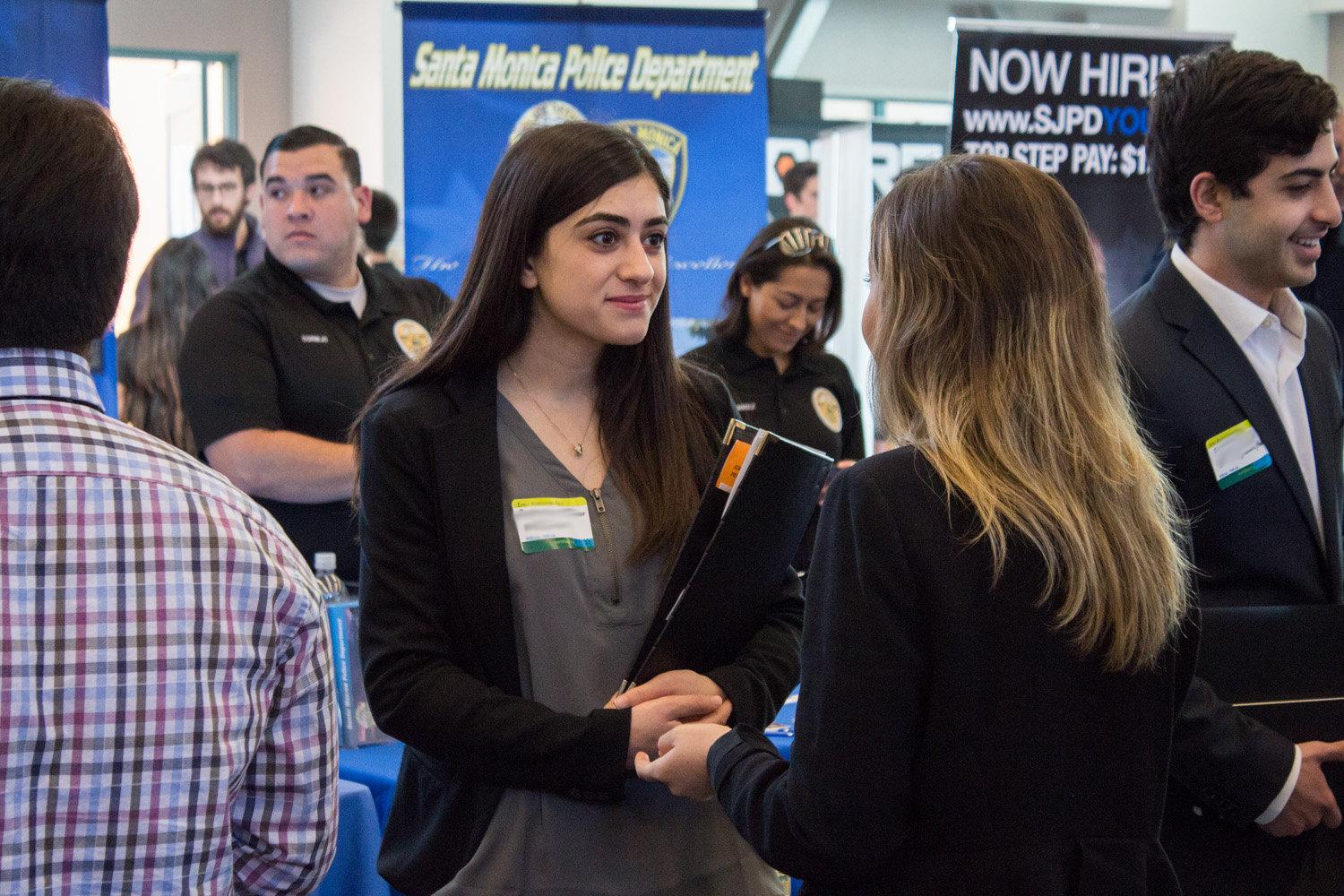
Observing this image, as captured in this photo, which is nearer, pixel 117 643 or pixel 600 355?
pixel 117 643

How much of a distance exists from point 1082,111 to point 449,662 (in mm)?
3259

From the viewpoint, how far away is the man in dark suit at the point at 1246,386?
75.0 inches

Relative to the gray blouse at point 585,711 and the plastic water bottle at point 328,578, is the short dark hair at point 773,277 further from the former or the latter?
the gray blouse at point 585,711

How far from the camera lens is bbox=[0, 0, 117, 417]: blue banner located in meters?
3.16

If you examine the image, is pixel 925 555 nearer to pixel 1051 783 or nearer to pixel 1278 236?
pixel 1051 783

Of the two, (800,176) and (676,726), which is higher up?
(800,176)

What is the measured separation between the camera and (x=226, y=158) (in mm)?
6496

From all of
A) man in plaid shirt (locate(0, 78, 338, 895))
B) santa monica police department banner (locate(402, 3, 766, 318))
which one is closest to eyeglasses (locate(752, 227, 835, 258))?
santa monica police department banner (locate(402, 3, 766, 318))

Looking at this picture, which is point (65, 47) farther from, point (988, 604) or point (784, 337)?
point (988, 604)

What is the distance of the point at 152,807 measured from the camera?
1.11 meters

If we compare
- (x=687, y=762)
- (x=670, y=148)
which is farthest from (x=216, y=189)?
(x=687, y=762)

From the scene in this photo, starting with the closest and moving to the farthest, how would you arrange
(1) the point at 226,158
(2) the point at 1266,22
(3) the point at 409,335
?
1. (3) the point at 409,335
2. (1) the point at 226,158
3. (2) the point at 1266,22

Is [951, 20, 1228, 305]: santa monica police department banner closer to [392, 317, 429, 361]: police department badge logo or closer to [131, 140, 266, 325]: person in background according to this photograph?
[392, 317, 429, 361]: police department badge logo

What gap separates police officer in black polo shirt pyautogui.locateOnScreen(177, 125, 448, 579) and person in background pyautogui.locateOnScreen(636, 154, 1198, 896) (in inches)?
71.1
